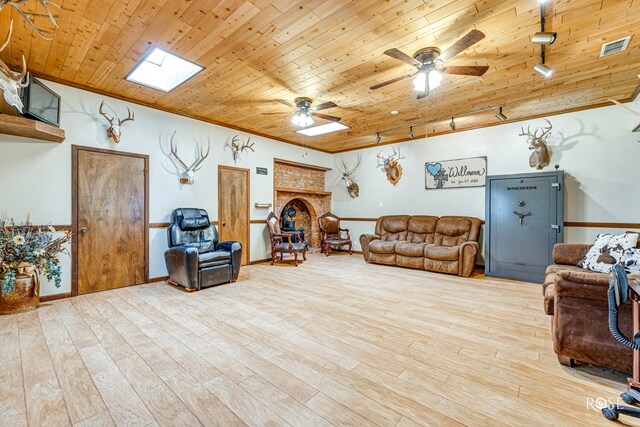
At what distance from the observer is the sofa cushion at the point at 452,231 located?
5.24m

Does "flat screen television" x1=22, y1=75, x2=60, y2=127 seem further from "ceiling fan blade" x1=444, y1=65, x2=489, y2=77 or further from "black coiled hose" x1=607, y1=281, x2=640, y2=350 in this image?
"black coiled hose" x1=607, y1=281, x2=640, y2=350

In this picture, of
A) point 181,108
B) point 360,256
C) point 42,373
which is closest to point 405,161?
point 360,256

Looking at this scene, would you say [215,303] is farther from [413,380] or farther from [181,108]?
[181,108]

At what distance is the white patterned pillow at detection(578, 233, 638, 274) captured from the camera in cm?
292

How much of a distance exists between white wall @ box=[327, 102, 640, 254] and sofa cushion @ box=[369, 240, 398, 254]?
121 centimetres

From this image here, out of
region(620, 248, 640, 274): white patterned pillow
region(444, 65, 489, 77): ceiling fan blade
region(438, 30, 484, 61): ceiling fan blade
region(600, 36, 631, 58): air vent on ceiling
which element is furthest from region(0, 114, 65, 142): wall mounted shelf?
region(620, 248, 640, 274): white patterned pillow

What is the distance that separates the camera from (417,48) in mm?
2781

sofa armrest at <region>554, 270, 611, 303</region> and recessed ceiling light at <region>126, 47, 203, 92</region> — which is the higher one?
recessed ceiling light at <region>126, 47, 203, 92</region>

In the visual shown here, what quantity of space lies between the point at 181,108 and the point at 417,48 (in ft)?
12.2

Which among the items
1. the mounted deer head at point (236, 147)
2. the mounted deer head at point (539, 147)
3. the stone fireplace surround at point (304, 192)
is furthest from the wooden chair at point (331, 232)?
the mounted deer head at point (539, 147)

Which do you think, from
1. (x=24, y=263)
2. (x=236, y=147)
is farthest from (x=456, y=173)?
(x=24, y=263)

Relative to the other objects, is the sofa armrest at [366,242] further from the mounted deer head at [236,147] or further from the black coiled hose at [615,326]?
the black coiled hose at [615,326]

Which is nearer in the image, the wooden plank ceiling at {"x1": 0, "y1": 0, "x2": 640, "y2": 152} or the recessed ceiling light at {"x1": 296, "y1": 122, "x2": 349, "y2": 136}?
the wooden plank ceiling at {"x1": 0, "y1": 0, "x2": 640, "y2": 152}

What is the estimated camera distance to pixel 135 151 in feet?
13.8
